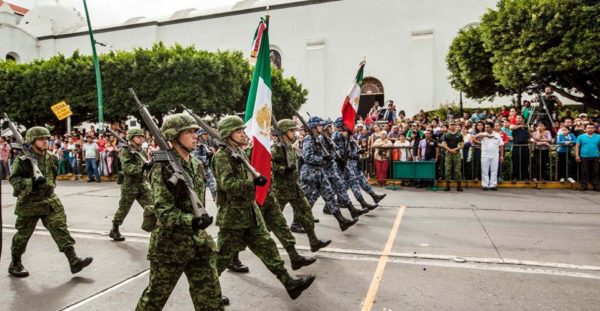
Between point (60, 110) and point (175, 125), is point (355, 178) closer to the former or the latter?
point (175, 125)

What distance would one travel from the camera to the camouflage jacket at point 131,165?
23.9 ft

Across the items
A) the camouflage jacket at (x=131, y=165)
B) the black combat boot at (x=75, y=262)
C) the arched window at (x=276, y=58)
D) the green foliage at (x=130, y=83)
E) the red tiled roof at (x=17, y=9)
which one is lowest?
the black combat boot at (x=75, y=262)

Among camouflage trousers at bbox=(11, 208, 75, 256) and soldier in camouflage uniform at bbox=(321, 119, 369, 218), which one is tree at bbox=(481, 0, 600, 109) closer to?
soldier in camouflage uniform at bbox=(321, 119, 369, 218)

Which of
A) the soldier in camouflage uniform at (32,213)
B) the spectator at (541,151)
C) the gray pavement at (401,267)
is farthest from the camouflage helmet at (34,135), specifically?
the spectator at (541,151)

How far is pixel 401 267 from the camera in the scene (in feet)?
17.8

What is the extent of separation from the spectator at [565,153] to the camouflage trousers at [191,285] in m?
11.6

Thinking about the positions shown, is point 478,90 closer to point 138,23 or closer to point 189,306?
point 189,306

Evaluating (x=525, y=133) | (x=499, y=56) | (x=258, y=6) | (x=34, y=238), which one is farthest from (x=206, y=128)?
(x=258, y=6)

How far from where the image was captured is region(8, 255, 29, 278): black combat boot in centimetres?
546

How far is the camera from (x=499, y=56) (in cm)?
1880

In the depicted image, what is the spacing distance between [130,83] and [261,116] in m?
21.6

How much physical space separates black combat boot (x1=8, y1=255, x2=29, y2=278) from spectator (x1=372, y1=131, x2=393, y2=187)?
9876 mm

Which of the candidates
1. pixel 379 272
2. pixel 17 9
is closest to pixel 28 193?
pixel 379 272

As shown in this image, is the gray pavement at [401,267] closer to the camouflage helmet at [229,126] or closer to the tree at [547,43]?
the camouflage helmet at [229,126]
